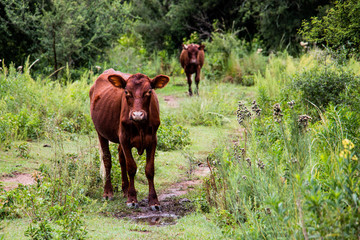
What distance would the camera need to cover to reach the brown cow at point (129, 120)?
19.0 ft

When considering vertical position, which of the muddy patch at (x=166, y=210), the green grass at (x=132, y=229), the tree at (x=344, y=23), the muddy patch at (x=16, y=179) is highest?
the tree at (x=344, y=23)

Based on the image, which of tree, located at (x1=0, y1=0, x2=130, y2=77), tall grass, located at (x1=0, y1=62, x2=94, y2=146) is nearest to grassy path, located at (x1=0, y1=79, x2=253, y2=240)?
tall grass, located at (x1=0, y1=62, x2=94, y2=146)

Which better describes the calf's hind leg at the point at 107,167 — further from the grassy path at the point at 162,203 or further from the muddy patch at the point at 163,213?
the muddy patch at the point at 163,213

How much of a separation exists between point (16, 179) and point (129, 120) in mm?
2183

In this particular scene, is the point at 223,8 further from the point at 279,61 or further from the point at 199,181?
the point at 199,181

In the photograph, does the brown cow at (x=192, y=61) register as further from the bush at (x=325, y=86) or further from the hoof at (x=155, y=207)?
the hoof at (x=155, y=207)

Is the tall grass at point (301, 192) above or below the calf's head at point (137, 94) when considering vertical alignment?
below

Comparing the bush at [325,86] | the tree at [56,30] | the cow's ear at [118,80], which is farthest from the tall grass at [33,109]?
the bush at [325,86]

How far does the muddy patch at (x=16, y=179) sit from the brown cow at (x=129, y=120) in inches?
46.1

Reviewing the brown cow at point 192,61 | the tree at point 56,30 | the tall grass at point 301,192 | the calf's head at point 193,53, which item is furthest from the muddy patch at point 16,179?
the calf's head at point 193,53

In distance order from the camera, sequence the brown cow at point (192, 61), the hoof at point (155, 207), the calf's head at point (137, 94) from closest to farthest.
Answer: the calf's head at point (137, 94) → the hoof at point (155, 207) → the brown cow at point (192, 61)

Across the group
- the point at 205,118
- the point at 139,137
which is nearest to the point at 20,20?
the point at 205,118

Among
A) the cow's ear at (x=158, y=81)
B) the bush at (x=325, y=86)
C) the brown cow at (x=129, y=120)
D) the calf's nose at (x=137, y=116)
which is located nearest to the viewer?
the calf's nose at (x=137, y=116)

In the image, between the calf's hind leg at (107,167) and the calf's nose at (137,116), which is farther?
the calf's hind leg at (107,167)
